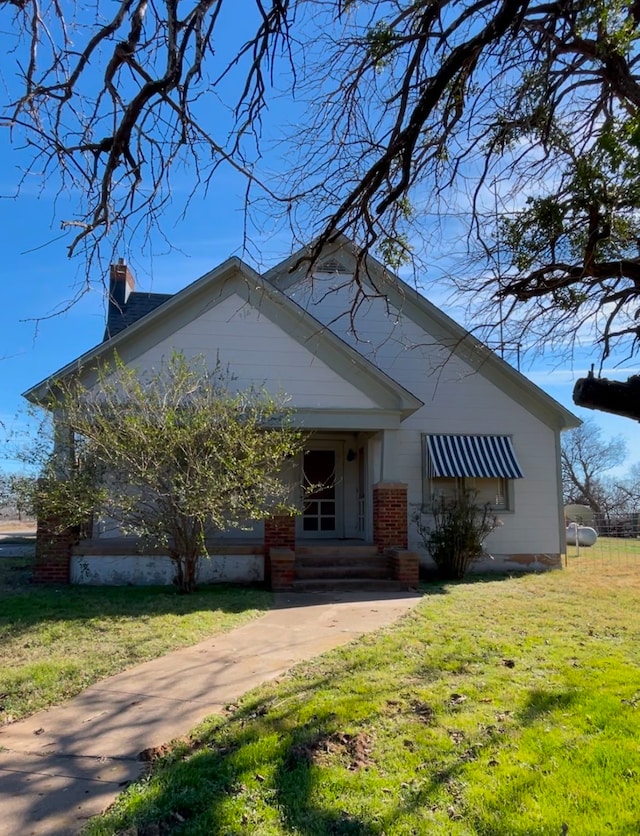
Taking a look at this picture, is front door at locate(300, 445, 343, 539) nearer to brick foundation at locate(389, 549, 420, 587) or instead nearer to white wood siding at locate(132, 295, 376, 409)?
white wood siding at locate(132, 295, 376, 409)

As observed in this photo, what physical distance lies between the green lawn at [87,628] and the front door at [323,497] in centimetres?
389

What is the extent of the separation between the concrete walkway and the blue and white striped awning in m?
5.51

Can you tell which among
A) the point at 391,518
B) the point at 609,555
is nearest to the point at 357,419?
the point at 391,518

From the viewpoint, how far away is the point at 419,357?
45.9 feet

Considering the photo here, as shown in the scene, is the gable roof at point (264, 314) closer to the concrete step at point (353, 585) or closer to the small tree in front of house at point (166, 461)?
the small tree in front of house at point (166, 461)

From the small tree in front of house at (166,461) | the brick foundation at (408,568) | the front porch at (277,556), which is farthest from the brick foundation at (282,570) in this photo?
the brick foundation at (408,568)

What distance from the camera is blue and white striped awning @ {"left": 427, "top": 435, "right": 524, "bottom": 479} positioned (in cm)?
1301

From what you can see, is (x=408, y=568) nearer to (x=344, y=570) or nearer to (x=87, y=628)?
(x=344, y=570)

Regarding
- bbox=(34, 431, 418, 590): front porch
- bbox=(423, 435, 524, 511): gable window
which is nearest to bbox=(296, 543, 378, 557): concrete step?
bbox=(34, 431, 418, 590): front porch

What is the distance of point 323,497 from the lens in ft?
47.2

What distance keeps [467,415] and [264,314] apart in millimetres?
5002

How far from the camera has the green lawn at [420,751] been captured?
3281 millimetres

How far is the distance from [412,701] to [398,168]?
4.10m

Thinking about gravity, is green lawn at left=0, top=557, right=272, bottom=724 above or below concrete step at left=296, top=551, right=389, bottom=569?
below
